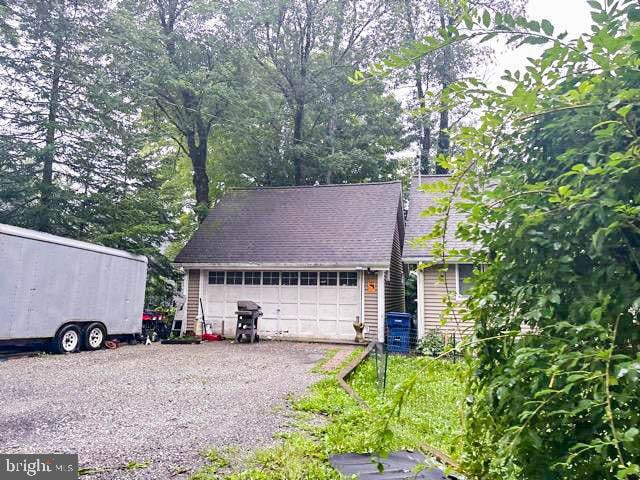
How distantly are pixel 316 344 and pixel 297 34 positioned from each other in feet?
52.2

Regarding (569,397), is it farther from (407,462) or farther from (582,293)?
(407,462)

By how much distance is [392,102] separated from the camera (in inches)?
851

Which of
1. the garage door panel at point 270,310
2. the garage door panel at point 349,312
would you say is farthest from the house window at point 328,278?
the garage door panel at point 270,310

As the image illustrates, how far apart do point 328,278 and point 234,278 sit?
3145 millimetres

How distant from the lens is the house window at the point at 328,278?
12375mm

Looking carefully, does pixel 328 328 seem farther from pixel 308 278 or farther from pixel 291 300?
pixel 308 278

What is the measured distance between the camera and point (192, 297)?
43.8ft

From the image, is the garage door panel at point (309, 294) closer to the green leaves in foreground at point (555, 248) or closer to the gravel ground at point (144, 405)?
the gravel ground at point (144, 405)

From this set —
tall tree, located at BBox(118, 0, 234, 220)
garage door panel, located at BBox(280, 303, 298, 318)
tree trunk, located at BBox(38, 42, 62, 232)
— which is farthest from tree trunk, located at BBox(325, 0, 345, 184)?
tree trunk, located at BBox(38, 42, 62, 232)

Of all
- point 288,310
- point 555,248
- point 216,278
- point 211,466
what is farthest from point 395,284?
point 555,248

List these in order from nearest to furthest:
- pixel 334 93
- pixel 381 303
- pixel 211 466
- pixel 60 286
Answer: pixel 211 466 → pixel 60 286 → pixel 381 303 → pixel 334 93

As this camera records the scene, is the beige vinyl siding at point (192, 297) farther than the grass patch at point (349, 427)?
Yes

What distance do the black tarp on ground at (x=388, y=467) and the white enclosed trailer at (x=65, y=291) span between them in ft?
26.0

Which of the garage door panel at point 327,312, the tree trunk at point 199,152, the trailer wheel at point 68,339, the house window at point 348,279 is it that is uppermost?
the tree trunk at point 199,152
